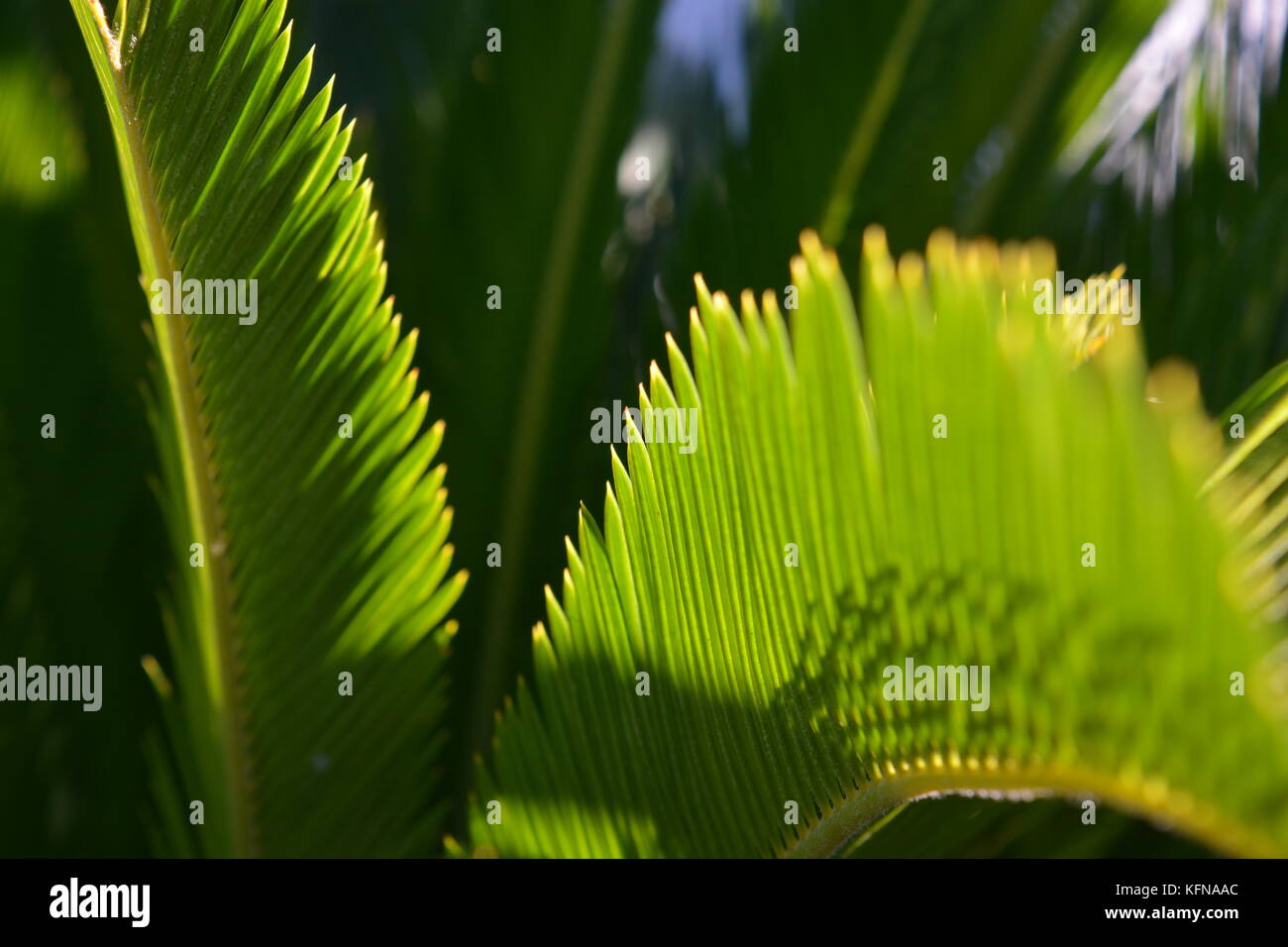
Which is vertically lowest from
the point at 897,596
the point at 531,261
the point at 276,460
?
the point at 897,596

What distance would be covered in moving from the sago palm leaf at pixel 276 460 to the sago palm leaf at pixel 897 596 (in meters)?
0.24

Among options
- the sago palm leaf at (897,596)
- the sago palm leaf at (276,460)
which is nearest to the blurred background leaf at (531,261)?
the sago palm leaf at (276,460)

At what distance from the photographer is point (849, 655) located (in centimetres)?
91

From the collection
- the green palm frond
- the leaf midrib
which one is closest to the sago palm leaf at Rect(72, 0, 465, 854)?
the leaf midrib

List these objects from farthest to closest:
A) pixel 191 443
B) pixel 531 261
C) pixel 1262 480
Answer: pixel 531 261, pixel 191 443, pixel 1262 480

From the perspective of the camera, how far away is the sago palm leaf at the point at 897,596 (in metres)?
0.63

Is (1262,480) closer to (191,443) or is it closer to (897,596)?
(897,596)

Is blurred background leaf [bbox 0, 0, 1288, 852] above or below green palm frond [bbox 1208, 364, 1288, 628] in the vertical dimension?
above

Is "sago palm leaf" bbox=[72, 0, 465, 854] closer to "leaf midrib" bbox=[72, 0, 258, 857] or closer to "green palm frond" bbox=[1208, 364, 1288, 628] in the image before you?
"leaf midrib" bbox=[72, 0, 258, 857]

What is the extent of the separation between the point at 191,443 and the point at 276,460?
100mm

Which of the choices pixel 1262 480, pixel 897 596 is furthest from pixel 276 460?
pixel 1262 480

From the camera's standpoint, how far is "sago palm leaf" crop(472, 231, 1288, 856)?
632 mm

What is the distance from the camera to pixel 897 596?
83 cm
